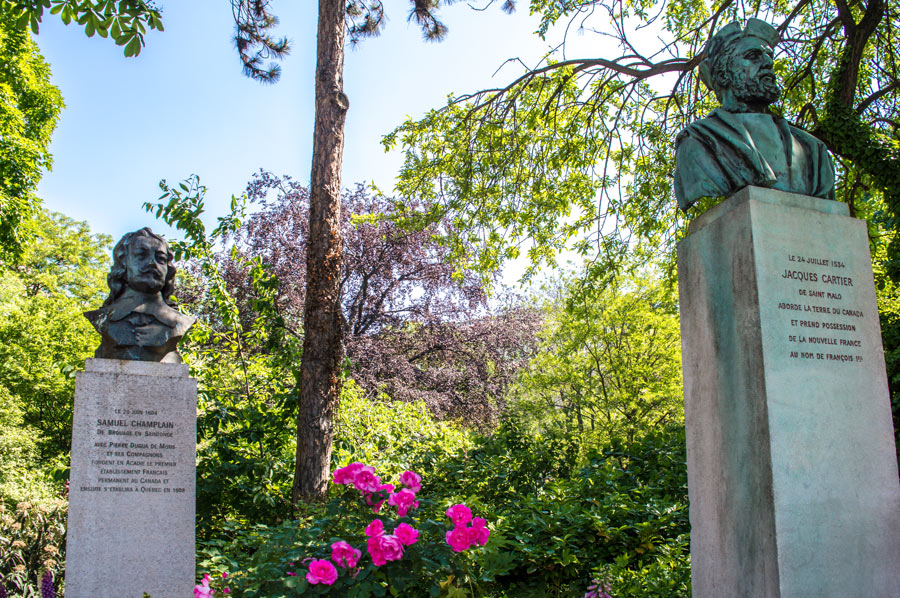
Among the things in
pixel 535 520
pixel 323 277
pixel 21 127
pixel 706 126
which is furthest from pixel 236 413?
pixel 21 127

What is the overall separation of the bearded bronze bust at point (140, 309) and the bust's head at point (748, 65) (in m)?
4.51

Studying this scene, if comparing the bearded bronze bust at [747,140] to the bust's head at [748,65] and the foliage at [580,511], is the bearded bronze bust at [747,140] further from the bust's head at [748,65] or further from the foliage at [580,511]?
the foliage at [580,511]

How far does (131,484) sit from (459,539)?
2684 millimetres

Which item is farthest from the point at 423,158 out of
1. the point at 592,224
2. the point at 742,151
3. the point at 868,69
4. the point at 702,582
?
the point at 702,582

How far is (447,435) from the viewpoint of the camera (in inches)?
428

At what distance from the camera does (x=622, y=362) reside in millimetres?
15359

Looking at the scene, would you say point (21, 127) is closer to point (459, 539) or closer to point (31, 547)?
point (31, 547)

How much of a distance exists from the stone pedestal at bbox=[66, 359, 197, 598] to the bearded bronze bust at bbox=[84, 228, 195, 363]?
0.22 meters

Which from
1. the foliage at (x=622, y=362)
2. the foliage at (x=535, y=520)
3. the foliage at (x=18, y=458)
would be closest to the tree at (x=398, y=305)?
the foliage at (x=622, y=362)

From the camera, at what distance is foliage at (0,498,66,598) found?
5834 mm

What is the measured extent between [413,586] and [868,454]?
2.71 m

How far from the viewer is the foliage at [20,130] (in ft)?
47.1

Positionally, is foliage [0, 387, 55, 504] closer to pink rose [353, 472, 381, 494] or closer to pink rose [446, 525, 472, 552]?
pink rose [353, 472, 381, 494]

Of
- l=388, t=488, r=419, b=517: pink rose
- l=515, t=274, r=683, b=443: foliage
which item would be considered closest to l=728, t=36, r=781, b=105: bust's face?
l=388, t=488, r=419, b=517: pink rose
